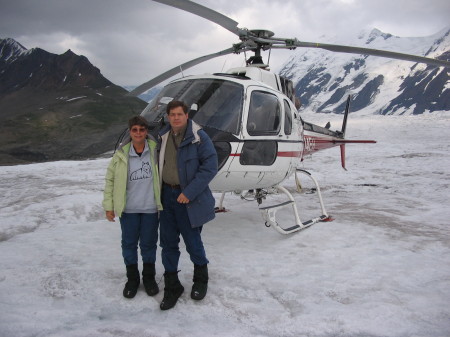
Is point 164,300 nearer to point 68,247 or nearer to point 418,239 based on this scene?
point 68,247

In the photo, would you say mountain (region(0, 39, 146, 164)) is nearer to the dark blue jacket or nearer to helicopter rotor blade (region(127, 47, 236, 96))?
helicopter rotor blade (region(127, 47, 236, 96))

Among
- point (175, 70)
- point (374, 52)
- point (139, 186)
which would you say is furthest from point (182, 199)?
point (374, 52)

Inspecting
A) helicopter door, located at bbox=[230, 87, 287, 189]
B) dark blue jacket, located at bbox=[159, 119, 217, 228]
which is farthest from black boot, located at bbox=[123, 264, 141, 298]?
helicopter door, located at bbox=[230, 87, 287, 189]

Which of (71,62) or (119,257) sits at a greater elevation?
(71,62)

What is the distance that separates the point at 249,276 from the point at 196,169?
1560 mm

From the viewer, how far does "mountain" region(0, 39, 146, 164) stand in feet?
195

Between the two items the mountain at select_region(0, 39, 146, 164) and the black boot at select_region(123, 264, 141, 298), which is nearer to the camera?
the black boot at select_region(123, 264, 141, 298)

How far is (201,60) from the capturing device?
7.06m

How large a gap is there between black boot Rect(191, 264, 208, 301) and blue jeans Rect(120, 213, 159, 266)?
488 millimetres

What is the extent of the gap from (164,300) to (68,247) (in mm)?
2197

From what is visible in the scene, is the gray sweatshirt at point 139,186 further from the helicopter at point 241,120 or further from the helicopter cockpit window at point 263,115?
the helicopter cockpit window at point 263,115

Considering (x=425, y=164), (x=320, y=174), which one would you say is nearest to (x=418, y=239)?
(x=320, y=174)

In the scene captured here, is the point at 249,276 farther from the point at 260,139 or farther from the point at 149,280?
the point at 260,139

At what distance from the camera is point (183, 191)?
307 cm
